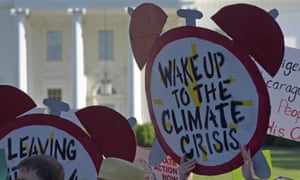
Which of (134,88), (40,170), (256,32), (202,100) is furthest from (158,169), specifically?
(134,88)

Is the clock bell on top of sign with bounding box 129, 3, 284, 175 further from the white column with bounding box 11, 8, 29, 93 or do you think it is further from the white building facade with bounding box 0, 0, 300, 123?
the white column with bounding box 11, 8, 29, 93

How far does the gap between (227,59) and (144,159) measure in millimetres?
1628

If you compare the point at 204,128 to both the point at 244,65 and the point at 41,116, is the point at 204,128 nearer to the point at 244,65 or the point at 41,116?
the point at 244,65

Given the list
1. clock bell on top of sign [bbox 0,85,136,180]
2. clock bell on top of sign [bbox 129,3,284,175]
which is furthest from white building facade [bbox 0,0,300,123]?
clock bell on top of sign [bbox 129,3,284,175]

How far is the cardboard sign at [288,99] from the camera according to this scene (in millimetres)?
4750

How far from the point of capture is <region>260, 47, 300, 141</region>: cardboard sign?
4750mm

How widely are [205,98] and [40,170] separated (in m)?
0.99

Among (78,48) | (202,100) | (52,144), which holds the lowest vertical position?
(78,48)

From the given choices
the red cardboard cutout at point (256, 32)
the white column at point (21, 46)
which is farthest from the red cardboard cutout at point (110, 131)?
the white column at point (21, 46)

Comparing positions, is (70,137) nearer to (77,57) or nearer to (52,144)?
(52,144)

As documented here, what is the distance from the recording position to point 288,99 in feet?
15.7

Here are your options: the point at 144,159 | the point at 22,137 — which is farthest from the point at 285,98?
the point at 22,137

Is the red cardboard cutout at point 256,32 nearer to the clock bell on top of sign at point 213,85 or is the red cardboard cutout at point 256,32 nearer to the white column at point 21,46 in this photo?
the clock bell on top of sign at point 213,85

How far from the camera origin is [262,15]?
3311 millimetres
